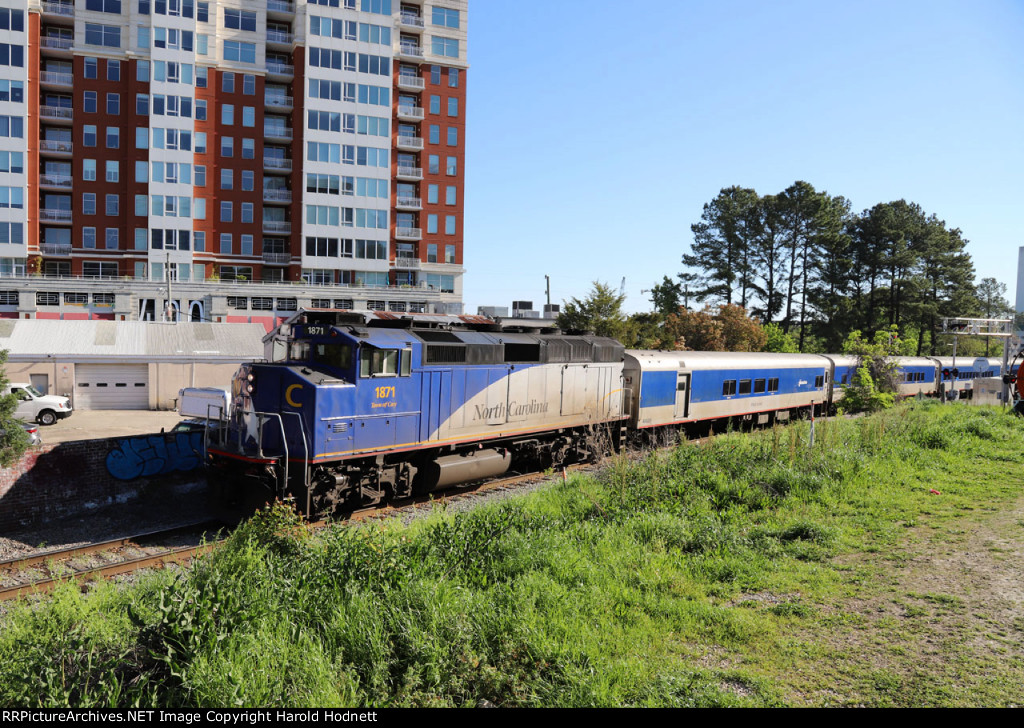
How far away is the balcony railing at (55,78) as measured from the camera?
180 feet

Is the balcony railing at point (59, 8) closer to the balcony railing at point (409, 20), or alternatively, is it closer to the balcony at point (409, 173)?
the balcony railing at point (409, 20)

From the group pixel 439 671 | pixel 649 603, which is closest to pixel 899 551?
pixel 649 603

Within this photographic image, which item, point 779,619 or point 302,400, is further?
point 302,400

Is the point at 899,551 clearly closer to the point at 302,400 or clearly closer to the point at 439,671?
the point at 439,671

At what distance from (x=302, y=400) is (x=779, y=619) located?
9.63 m

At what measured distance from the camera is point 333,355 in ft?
47.8

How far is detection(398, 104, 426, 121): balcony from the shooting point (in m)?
60.9

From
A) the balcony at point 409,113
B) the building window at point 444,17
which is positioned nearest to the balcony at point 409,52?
the building window at point 444,17

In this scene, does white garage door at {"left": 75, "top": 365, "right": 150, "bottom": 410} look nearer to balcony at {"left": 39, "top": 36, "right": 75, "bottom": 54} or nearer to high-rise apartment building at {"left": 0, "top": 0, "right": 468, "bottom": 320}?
high-rise apartment building at {"left": 0, "top": 0, "right": 468, "bottom": 320}

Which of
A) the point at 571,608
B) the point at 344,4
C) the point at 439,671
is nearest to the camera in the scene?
the point at 439,671

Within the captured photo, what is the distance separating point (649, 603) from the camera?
8.79 meters

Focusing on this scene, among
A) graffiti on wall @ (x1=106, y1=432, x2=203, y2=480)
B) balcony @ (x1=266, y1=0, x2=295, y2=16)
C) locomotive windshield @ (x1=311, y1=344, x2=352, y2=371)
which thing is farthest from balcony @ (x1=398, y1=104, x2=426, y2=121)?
locomotive windshield @ (x1=311, y1=344, x2=352, y2=371)

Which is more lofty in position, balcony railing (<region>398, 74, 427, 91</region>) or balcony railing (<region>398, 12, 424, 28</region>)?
balcony railing (<region>398, 12, 424, 28</region>)

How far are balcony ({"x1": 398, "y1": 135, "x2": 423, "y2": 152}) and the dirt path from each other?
5709 cm
